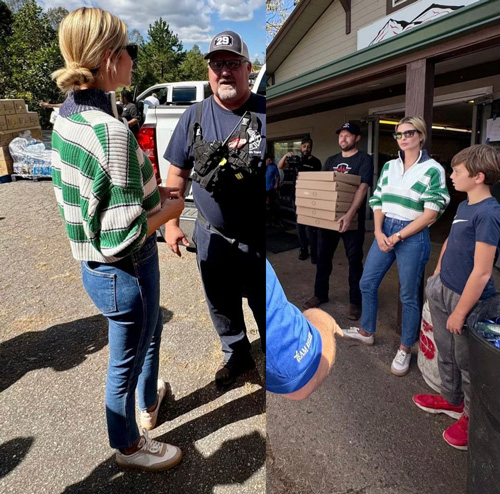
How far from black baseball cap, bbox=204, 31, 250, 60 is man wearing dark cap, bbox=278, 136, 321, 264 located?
22cm

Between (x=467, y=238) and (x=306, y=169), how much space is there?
1.19ft

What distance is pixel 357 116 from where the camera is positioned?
0.98 meters

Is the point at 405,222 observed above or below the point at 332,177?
below

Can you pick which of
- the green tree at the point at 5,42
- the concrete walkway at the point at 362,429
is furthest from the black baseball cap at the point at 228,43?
the green tree at the point at 5,42

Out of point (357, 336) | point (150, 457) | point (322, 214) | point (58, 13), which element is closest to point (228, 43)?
point (322, 214)

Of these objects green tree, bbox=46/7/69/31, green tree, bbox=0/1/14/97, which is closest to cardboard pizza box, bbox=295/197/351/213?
green tree, bbox=46/7/69/31

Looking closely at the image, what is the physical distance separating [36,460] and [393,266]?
1.45 m

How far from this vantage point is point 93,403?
169cm

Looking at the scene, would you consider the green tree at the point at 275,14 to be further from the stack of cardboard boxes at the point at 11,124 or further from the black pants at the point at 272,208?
the stack of cardboard boxes at the point at 11,124

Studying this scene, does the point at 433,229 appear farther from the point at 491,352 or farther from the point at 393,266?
the point at 491,352

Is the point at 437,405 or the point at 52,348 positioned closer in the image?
the point at 437,405

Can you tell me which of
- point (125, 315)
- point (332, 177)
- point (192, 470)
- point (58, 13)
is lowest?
point (192, 470)

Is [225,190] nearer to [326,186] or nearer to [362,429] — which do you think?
[326,186]

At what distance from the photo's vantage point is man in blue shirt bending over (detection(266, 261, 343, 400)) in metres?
0.48
